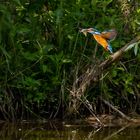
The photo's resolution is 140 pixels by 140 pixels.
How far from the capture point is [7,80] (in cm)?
476

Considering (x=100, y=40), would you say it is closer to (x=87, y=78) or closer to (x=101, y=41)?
(x=101, y=41)

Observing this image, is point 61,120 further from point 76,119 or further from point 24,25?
point 24,25

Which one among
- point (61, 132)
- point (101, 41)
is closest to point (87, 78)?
point (101, 41)

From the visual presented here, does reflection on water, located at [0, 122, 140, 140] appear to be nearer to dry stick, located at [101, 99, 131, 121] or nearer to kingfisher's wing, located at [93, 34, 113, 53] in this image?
dry stick, located at [101, 99, 131, 121]

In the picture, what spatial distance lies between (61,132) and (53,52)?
0.88m

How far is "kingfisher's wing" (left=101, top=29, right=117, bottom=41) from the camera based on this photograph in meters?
4.79

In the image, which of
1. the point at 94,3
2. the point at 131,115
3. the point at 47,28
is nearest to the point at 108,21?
the point at 94,3

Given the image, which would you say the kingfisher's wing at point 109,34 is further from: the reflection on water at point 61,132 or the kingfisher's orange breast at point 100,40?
the reflection on water at point 61,132

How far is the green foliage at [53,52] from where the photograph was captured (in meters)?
4.76

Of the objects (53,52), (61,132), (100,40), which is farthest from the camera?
(53,52)

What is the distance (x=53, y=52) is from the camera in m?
5.02

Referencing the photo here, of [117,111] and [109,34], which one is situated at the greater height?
[109,34]

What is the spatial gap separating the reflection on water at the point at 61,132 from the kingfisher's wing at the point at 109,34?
2.66 ft

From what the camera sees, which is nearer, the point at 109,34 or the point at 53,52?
the point at 109,34
